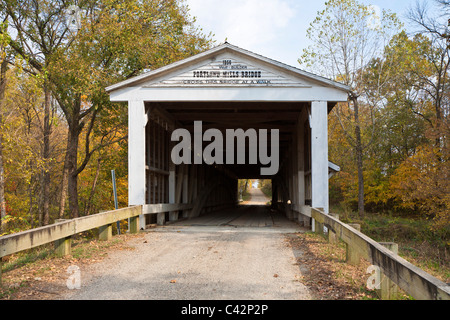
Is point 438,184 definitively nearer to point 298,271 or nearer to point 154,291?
point 298,271

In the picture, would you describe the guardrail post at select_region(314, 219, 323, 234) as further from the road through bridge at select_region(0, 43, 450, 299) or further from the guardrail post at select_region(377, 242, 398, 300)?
the guardrail post at select_region(377, 242, 398, 300)

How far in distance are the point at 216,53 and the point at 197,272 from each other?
21.1 ft

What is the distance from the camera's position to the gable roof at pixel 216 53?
9.62m

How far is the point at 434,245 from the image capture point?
15.1m

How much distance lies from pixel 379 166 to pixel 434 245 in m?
11.7

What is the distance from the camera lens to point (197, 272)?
502 centimetres

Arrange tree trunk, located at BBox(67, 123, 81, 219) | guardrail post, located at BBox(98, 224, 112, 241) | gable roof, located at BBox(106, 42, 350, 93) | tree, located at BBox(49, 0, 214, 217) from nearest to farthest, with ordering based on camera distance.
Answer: guardrail post, located at BBox(98, 224, 112, 241)
gable roof, located at BBox(106, 42, 350, 93)
tree, located at BBox(49, 0, 214, 217)
tree trunk, located at BBox(67, 123, 81, 219)

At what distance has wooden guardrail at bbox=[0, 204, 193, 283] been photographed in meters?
4.46

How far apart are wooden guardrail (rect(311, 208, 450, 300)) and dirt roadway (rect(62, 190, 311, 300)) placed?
0.78 meters

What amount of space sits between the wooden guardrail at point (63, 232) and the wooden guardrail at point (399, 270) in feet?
12.9

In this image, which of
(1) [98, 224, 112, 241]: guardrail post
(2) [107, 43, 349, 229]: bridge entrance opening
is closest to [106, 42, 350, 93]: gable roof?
(2) [107, 43, 349, 229]: bridge entrance opening

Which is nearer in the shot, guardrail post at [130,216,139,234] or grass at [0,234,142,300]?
grass at [0,234,142,300]

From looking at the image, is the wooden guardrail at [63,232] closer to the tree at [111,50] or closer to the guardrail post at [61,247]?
the guardrail post at [61,247]

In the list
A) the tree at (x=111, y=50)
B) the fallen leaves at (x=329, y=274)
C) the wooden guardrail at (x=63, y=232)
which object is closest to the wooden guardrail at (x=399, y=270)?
the fallen leaves at (x=329, y=274)
